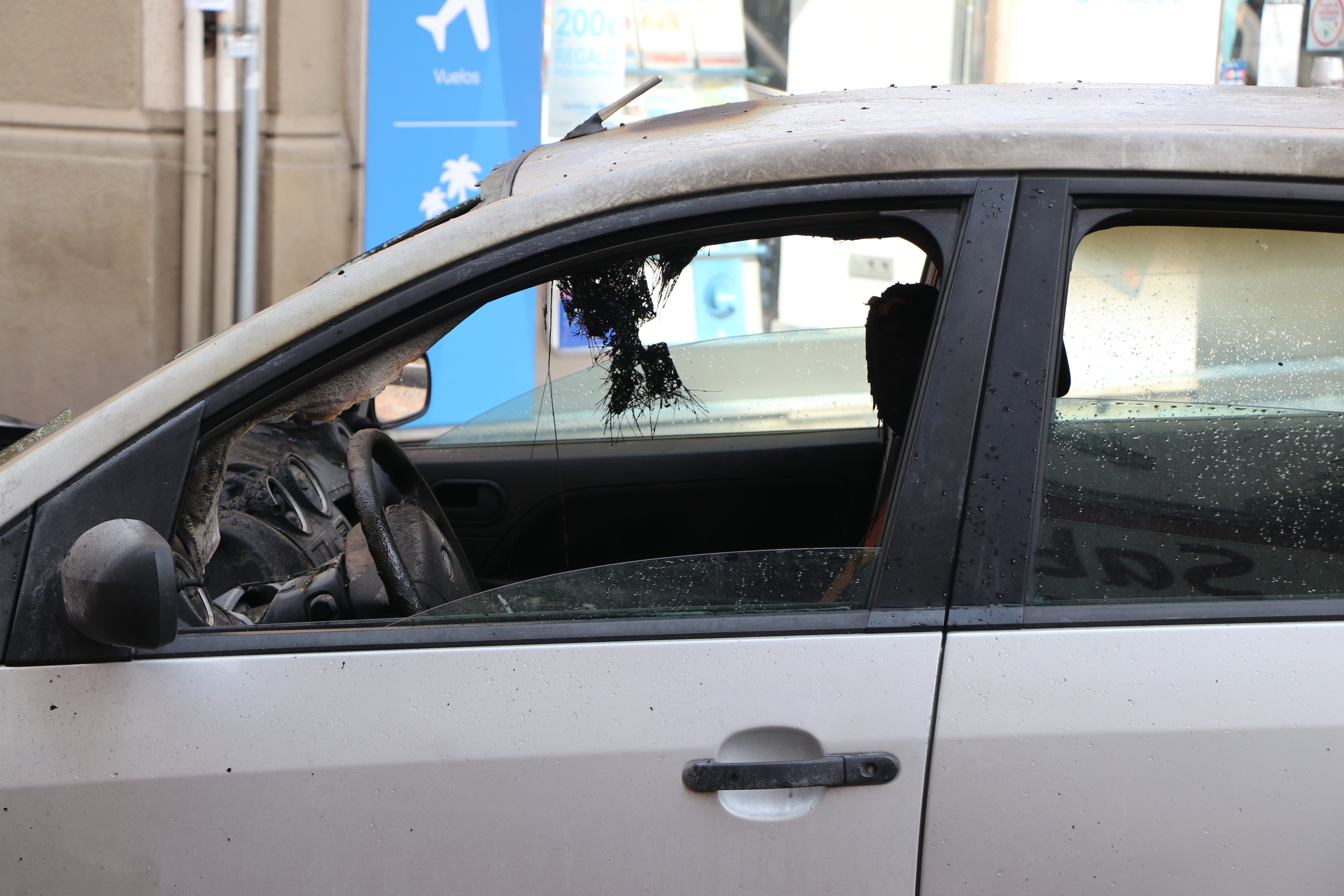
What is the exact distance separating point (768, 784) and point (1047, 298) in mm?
698

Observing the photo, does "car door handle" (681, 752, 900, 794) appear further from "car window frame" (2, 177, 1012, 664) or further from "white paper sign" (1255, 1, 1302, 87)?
"white paper sign" (1255, 1, 1302, 87)

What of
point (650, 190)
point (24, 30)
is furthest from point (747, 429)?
point (24, 30)

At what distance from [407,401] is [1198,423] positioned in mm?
1835

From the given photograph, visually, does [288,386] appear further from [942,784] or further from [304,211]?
[304,211]

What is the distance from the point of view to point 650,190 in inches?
58.1

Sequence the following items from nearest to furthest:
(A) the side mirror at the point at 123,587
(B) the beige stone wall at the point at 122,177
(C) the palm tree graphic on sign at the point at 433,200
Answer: (A) the side mirror at the point at 123,587 → (B) the beige stone wall at the point at 122,177 → (C) the palm tree graphic on sign at the point at 433,200

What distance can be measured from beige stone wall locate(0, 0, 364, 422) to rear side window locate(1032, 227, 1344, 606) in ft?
15.8

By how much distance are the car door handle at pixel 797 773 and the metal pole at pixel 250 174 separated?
487 centimetres

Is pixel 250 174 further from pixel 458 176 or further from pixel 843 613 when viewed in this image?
pixel 843 613

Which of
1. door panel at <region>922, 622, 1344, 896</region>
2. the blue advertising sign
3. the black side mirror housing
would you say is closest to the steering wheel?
the black side mirror housing

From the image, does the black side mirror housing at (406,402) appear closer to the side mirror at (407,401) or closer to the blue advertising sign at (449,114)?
the side mirror at (407,401)

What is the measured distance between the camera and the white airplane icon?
18.8 feet

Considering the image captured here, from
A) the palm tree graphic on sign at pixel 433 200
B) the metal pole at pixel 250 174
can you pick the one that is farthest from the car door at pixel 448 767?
the palm tree graphic on sign at pixel 433 200

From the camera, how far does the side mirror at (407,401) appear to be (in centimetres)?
259
